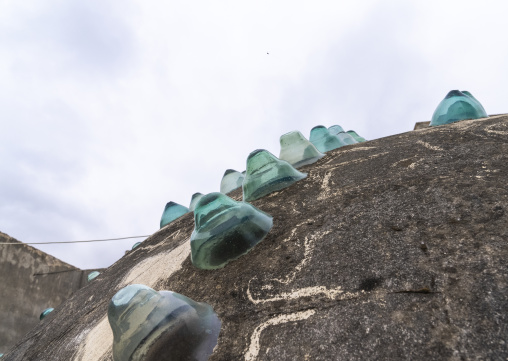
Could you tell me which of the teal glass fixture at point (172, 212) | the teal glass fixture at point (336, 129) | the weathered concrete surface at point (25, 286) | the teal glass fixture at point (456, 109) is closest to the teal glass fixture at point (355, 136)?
the teal glass fixture at point (336, 129)

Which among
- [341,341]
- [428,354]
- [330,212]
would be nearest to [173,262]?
[330,212]

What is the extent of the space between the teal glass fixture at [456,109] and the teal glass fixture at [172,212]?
1.70 metres

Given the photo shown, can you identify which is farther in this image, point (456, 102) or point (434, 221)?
point (456, 102)

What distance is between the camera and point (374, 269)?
1187mm

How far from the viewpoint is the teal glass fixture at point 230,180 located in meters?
2.81

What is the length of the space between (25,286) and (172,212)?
13.8 feet

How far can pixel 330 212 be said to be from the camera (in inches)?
62.6

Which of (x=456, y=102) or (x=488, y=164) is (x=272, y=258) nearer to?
(x=488, y=164)

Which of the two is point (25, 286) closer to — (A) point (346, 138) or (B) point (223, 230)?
(A) point (346, 138)

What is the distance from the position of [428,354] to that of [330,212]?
29.3 inches

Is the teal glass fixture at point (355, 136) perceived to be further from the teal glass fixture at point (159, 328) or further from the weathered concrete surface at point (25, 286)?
the weathered concrete surface at point (25, 286)

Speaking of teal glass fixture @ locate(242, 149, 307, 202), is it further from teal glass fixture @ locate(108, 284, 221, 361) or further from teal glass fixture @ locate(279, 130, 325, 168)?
teal glass fixture @ locate(108, 284, 221, 361)

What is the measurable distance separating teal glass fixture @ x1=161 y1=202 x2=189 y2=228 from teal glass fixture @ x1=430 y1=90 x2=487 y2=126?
1.70 m

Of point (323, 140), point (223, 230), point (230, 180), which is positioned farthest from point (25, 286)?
point (223, 230)
